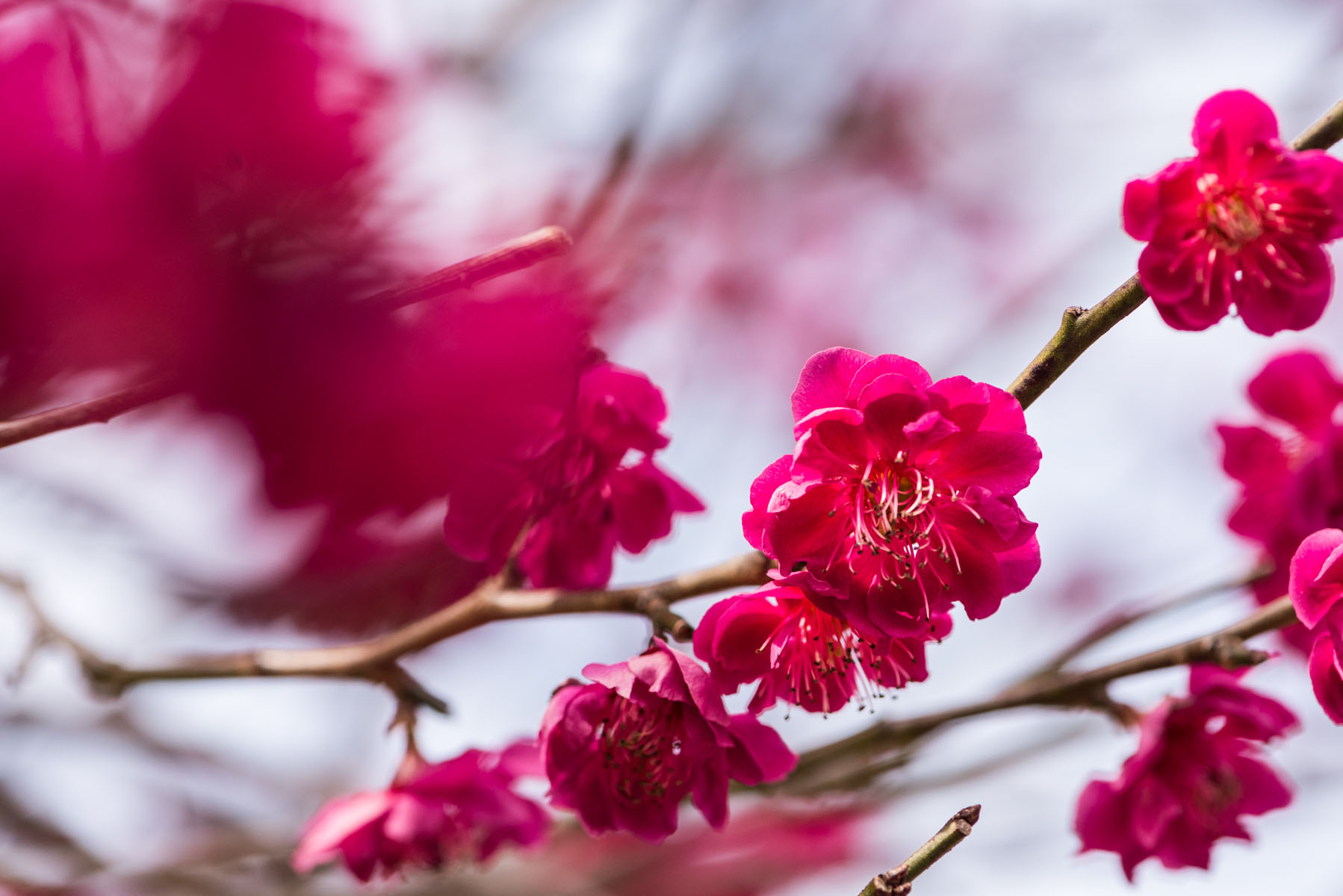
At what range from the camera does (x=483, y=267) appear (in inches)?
22.2

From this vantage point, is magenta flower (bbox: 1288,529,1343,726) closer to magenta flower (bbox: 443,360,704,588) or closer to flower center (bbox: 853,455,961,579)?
flower center (bbox: 853,455,961,579)

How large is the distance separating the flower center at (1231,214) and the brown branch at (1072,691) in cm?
27

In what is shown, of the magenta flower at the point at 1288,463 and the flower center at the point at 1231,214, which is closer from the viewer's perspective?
the flower center at the point at 1231,214

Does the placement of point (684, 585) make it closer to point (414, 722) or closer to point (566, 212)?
point (414, 722)

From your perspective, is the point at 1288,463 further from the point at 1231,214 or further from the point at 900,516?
the point at 900,516

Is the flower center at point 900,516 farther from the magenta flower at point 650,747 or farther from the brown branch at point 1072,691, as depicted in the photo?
the brown branch at point 1072,691

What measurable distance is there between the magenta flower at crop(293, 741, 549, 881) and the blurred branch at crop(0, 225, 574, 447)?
0.42 m

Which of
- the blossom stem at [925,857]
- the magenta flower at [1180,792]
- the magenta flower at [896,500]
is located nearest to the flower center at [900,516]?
the magenta flower at [896,500]

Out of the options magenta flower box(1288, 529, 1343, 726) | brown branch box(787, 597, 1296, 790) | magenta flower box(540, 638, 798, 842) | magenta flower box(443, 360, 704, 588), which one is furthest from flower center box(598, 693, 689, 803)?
magenta flower box(1288, 529, 1343, 726)

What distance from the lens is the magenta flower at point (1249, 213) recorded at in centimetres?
70

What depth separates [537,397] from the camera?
792 millimetres

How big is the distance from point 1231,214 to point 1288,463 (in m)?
0.37

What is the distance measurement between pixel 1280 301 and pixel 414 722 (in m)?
0.77

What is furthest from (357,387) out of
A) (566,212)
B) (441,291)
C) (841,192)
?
(841,192)
